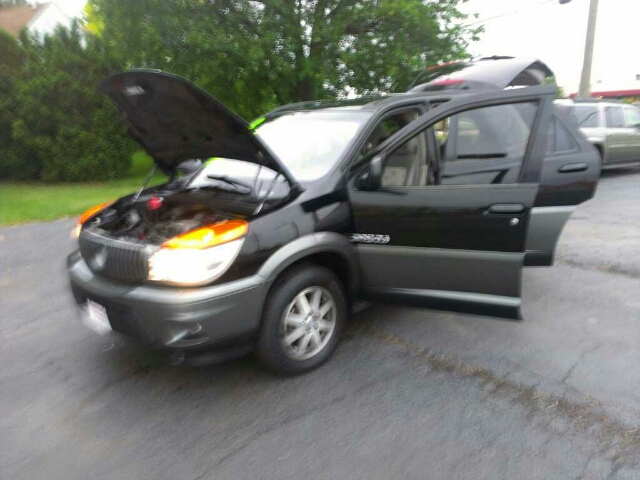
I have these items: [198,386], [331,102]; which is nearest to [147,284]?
[198,386]

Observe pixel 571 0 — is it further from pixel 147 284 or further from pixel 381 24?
pixel 147 284

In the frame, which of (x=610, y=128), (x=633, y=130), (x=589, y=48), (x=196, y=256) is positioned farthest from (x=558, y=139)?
(x=589, y=48)

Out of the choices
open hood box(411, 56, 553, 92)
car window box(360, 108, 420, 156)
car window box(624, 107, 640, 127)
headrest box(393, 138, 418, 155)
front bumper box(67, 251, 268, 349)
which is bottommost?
car window box(624, 107, 640, 127)

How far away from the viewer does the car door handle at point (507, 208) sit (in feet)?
10.6

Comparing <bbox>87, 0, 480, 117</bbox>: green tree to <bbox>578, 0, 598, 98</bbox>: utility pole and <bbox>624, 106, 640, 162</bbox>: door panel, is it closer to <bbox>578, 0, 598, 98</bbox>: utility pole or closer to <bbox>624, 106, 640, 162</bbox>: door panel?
<bbox>624, 106, 640, 162</bbox>: door panel

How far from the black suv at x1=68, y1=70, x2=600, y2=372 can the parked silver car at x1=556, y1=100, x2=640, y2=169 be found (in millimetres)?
7763

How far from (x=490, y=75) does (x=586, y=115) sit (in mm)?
7108

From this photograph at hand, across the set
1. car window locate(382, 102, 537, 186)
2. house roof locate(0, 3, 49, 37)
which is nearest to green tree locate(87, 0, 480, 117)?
car window locate(382, 102, 537, 186)

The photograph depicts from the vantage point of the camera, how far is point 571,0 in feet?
49.2

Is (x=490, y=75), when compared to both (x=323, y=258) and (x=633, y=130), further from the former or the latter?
(x=633, y=130)

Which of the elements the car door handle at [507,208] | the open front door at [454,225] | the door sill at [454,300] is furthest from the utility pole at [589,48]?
the door sill at [454,300]

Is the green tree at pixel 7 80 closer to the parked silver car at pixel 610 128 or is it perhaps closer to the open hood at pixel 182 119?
the open hood at pixel 182 119

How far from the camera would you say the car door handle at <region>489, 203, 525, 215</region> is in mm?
3229

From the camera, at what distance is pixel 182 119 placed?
3.14 metres
